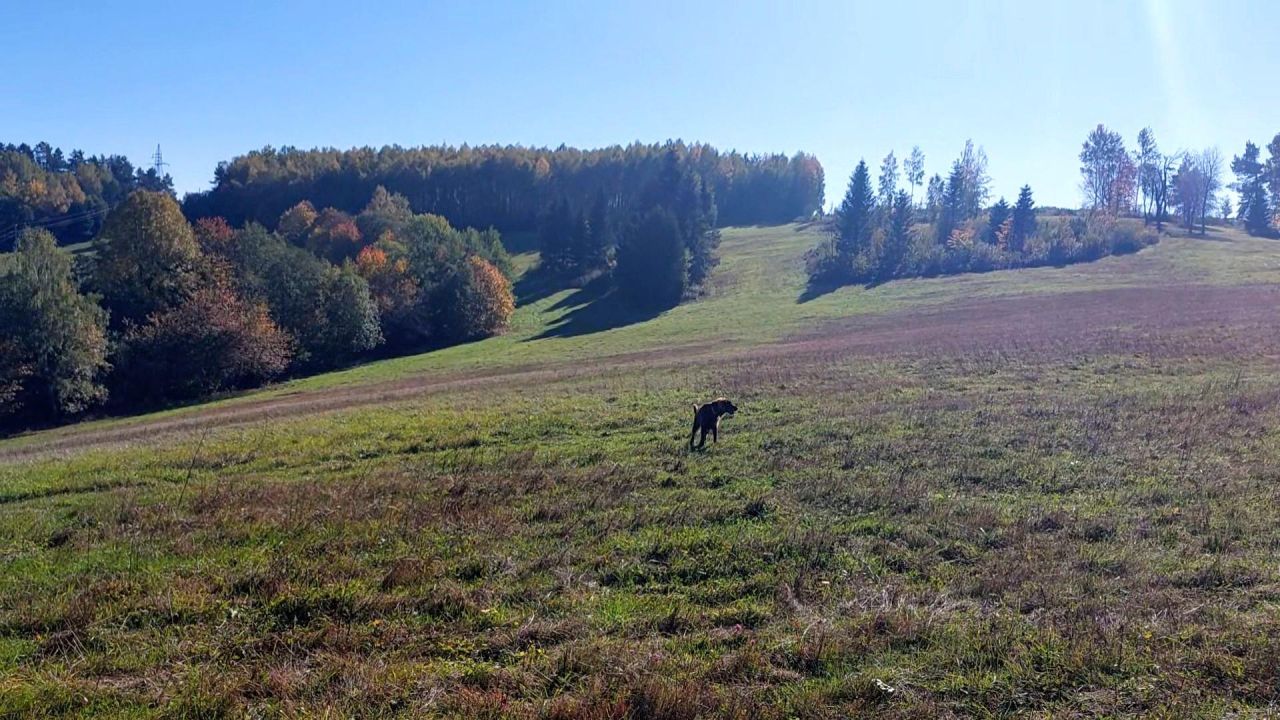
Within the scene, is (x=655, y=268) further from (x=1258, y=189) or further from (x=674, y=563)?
(x=1258, y=189)

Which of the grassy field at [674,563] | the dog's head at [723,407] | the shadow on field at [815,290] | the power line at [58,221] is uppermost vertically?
the power line at [58,221]

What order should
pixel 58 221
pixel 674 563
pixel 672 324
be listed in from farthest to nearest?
pixel 58 221
pixel 672 324
pixel 674 563

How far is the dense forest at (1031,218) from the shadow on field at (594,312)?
24.8m

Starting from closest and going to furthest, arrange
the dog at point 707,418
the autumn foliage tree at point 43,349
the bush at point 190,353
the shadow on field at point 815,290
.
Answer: the dog at point 707,418, the autumn foliage tree at point 43,349, the bush at point 190,353, the shadow on field at point 815,290

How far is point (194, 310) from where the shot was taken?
51.6 meters

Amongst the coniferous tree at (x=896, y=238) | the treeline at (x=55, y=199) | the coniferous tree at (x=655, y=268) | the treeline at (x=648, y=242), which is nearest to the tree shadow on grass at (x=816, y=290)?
the coniferous tree at (x=896, y=238)

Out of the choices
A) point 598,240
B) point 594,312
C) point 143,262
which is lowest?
point 594,312

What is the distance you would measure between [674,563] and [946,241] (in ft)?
332

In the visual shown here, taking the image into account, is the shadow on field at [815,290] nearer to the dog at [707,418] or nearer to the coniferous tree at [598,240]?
the coniferous tree at [598,240]

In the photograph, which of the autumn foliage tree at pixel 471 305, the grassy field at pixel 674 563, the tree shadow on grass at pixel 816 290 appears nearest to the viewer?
the grassy field at pixel 674 563

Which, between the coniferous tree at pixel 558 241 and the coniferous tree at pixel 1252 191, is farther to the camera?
the coniferous tree at pixel 1252 191

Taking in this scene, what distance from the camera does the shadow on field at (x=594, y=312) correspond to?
6850cm

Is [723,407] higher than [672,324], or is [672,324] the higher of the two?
[723,407]

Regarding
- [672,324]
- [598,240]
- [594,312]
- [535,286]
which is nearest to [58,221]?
[535,286]
